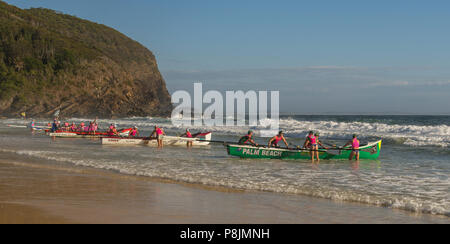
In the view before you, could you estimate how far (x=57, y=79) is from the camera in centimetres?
8294

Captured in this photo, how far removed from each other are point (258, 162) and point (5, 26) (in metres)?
90.1

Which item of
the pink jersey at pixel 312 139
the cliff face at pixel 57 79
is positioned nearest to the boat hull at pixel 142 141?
the pink jersey at pixel 312 139

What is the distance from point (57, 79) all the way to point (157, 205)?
82.4 m

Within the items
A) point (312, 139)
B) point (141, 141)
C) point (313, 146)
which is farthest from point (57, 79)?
point (313, 146)

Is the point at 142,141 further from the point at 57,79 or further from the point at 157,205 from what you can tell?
the point at 57,79

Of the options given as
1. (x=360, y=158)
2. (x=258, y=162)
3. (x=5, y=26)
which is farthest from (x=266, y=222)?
(x=5, y=26)

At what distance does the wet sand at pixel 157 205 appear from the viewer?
6.84 metres

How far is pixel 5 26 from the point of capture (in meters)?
88.9

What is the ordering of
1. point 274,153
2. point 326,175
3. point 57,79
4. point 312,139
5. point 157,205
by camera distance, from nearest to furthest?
point 157,205 < point 326,175 < point 274,153 < point 312,139 < point 57,79

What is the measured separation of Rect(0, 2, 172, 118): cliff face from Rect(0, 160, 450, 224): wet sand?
7151 cm

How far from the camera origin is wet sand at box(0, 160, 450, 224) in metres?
6.84

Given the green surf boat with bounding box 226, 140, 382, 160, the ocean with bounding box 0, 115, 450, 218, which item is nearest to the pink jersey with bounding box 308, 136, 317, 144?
the green surf boat with bounding box 226, 140, 382, 160
